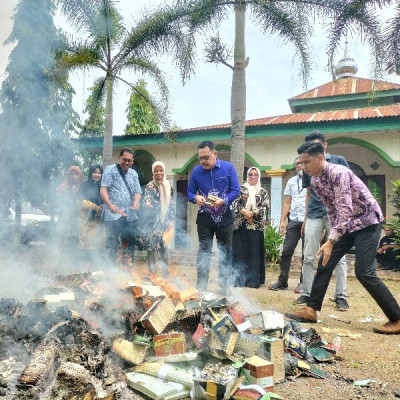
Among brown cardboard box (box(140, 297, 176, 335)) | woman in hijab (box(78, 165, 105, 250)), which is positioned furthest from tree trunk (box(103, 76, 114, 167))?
brown cardboard box (box(140, 297, 176, 335))

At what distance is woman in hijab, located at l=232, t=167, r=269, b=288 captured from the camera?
241 inches

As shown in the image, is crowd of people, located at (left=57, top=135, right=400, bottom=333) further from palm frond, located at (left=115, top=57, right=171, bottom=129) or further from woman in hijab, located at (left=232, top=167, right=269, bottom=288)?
palm frond, located at (left=115, top=57, right=171, bottom=129)

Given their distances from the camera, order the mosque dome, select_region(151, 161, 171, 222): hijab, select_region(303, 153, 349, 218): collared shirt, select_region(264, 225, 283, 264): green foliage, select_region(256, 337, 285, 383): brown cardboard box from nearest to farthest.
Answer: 1. select_region(256, 337, 285, 383): brown cardboard box
2. select_region(303, 153, 349, 218): collared shirt
3. select_region(151, 161, 171, 222): hijab
4. select_region(264, 225, 283, 264): green foliage
5. the mosque dome

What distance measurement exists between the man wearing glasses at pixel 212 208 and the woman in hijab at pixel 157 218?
64 cm

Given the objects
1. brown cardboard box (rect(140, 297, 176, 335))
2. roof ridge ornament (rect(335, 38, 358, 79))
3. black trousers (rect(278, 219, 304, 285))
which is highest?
roof ridge ornament (rect(335, 38, 358, 79))

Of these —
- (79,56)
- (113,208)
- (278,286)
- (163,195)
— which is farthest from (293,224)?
(79,56)

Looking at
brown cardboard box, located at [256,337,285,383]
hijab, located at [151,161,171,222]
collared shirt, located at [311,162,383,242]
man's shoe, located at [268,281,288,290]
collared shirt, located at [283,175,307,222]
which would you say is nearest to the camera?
brown cardboard box, located at [256,337,285,383]

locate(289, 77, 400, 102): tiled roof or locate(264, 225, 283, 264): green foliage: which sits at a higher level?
locate(289, 77, 400, 102): tiled roof

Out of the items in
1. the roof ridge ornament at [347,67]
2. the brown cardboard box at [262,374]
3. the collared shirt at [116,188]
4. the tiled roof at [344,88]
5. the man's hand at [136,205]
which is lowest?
the brown cardboard box at [262,374]

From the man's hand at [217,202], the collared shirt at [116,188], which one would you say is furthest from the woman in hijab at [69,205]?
the man's hand at [217,202]

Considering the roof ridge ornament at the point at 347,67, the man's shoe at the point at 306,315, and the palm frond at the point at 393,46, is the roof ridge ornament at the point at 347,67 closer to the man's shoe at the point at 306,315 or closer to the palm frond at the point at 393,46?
the palm frond at the point at 393,46

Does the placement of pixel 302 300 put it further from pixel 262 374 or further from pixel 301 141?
pixel 301 141

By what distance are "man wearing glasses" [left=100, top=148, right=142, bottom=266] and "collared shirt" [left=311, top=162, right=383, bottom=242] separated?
108 inches

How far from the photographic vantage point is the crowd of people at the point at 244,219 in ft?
12.5
